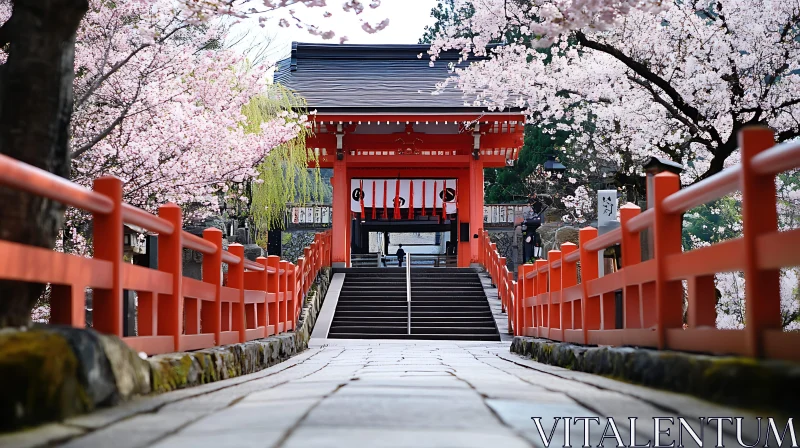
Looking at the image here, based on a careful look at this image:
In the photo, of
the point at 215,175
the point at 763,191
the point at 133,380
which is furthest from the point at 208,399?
the point at 215,175

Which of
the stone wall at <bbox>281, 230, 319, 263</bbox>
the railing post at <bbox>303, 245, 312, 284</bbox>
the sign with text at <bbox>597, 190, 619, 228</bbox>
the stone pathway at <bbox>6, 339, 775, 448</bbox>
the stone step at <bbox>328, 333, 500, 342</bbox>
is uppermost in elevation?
the stone wall at <bbox>281, 230, 319, 263</bbox>

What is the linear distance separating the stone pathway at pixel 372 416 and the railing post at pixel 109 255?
0.53 m

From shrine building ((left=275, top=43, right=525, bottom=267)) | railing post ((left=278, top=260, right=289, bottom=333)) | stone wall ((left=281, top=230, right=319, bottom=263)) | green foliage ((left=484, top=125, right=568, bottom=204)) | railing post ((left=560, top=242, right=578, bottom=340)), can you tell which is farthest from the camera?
stone wall ((left=281, top=230, right=319, bottom=263))

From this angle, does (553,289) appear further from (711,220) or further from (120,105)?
(711,220)

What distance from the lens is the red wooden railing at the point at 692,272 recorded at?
129 inches

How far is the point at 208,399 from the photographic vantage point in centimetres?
399

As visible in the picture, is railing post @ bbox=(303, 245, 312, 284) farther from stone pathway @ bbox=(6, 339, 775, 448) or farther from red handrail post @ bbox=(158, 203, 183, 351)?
stone pathway @ bbox=(6, 339, 775, 448)

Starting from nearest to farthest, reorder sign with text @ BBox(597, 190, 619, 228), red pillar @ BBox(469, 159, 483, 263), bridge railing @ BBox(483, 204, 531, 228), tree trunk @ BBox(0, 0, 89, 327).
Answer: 1. tree trunk @ BBox(0, 0, 89, 327)
2. sign with text @ BBox(597, 190, 619, 228)
3. red pillar @ BBox(469, 159, 483, 263)
4. bridge railing @ BBox(483, 204, 531, 228)

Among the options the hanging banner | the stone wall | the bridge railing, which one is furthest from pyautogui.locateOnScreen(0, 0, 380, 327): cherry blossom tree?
the bridge railing

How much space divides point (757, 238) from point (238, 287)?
5.79m

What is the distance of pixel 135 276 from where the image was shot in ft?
15.6

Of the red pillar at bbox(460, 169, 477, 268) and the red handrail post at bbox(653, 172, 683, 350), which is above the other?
the red pillar at bbox(460, 169, 477, 268)

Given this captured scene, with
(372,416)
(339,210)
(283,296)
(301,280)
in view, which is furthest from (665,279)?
(339,210)

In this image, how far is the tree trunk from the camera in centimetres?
430
